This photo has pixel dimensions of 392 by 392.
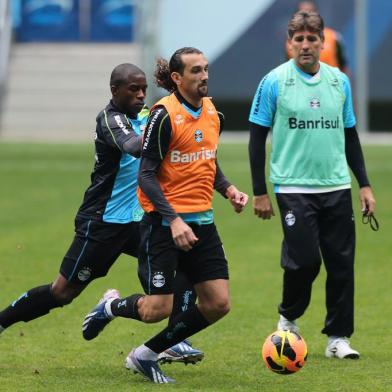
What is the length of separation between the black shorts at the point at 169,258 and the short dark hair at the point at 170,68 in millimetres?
876

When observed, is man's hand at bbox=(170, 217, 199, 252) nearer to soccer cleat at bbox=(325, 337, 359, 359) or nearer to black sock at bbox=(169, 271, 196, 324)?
black sock at bbox=(169, 271, 196, 324)

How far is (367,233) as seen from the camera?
→ 16312 mm

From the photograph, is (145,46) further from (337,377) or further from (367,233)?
(337,377)

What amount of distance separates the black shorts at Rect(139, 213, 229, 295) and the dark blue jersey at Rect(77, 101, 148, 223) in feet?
1.81

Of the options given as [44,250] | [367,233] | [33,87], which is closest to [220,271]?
[44,250]

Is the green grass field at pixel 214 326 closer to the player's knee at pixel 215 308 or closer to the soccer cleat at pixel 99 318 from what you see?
the soccer cleat at pixel 99 318

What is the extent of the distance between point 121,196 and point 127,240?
317 millimetres

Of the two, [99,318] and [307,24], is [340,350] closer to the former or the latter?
[99,318]

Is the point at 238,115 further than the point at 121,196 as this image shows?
Yes

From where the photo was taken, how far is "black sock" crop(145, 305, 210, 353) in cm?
848

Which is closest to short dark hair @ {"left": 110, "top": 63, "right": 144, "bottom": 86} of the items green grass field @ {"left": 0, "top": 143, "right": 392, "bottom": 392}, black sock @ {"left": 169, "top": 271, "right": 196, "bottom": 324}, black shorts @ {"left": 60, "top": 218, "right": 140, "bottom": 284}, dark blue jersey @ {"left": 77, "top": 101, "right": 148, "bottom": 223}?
dark blue jersey @ {"left": 77, "top": 101, "right": 148, "bottom": 223}

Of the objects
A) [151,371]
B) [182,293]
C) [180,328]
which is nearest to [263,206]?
[182,293]

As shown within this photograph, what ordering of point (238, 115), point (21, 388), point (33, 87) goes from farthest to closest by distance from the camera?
point (33, 87)
point (238, 115)
point (21, 388)

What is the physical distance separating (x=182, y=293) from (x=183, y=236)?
3.84 feet
